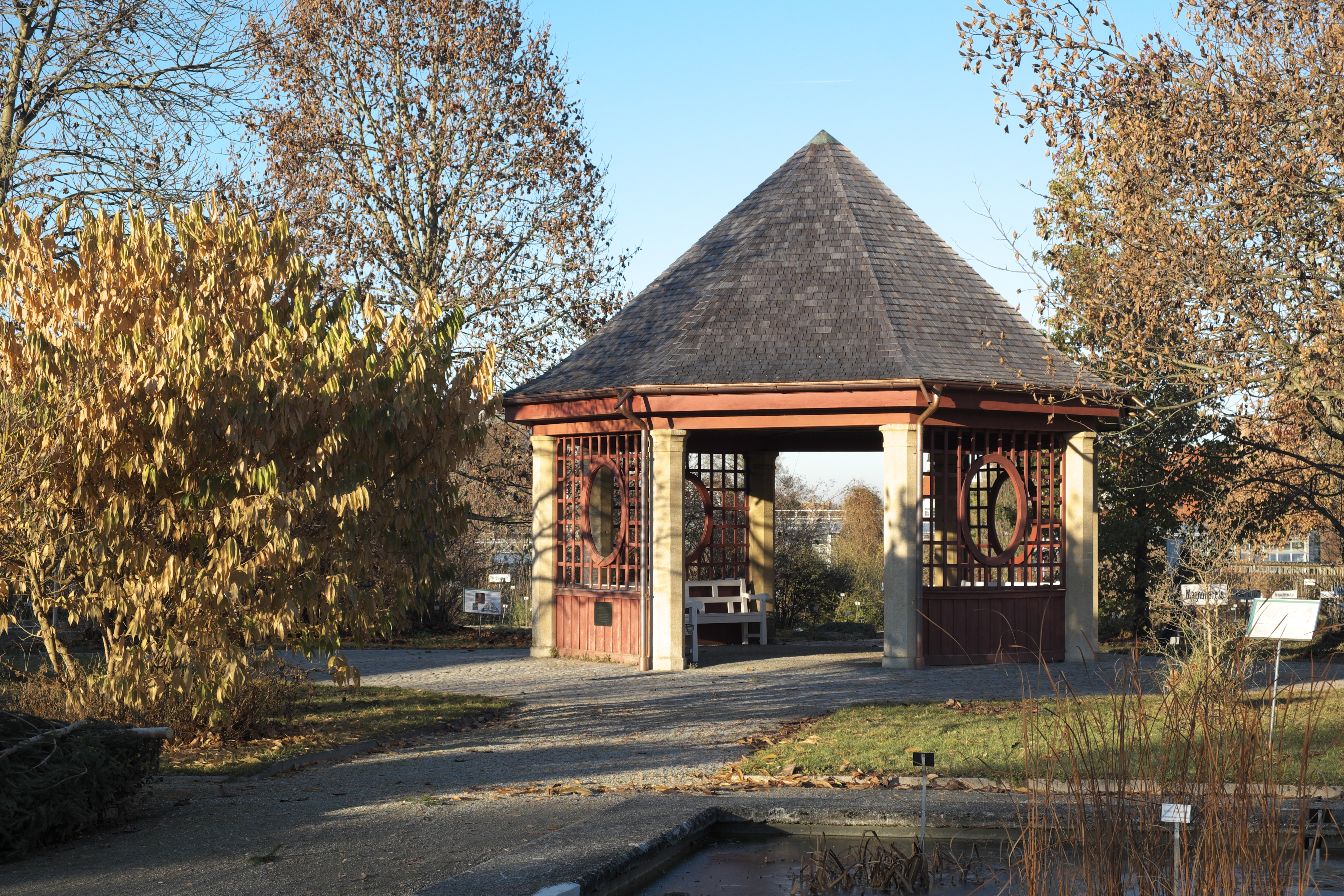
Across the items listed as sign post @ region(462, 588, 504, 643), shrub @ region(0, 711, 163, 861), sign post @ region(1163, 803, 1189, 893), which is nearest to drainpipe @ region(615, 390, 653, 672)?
sign post @ region(462, 588, 504, 643)

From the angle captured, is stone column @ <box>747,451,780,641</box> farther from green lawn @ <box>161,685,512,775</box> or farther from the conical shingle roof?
green lawn @ <box>161,685,512,775</box>

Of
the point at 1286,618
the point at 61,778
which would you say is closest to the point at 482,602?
the point at 61,778

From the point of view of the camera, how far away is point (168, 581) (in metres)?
8.38

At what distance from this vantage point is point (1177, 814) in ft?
15.0

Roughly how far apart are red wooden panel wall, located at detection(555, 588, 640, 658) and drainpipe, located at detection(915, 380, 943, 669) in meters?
3.22

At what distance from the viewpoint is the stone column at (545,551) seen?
1639 centimetres

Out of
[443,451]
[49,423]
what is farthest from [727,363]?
[49,423]

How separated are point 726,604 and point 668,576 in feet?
12.5

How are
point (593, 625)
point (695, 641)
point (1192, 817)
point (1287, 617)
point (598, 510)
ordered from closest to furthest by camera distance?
point (1192, 817) < point (1287, 617) < point (695, 641) < point (593, 625) < point (598, 510)

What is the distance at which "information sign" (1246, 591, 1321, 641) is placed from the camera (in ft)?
26.0

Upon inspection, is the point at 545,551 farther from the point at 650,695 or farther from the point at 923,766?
the point at 923,766

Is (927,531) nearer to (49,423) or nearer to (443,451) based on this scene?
(443,451)

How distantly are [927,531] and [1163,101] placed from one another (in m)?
9.94

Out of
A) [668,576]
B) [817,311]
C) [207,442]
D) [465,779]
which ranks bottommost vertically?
[465,779]
